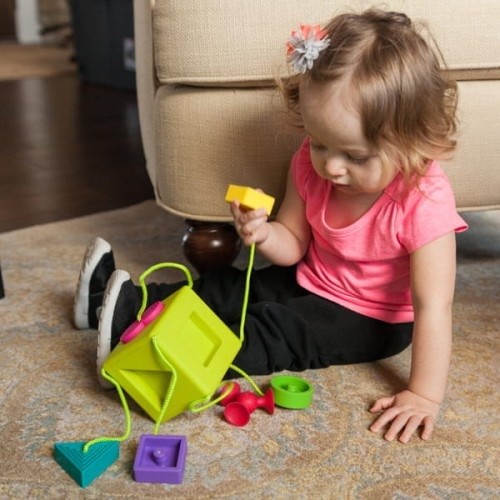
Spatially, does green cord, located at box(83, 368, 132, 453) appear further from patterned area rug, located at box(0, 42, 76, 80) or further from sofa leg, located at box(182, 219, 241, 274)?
patterned area rug, located at box(0, 42, 76, 80)

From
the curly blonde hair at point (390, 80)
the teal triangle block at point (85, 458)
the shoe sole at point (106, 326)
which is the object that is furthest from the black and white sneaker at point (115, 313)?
the curly blonde hair at point (390, 80)

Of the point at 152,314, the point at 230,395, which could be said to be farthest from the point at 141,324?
the point at 230,395

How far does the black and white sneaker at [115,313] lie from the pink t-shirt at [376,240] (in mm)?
222

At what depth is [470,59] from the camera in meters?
0.95

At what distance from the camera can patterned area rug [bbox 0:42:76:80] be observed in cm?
318

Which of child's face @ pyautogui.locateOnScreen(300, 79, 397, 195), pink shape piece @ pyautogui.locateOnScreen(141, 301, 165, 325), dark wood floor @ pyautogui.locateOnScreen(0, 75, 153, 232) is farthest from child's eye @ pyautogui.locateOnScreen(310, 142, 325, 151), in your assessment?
dark wood floor @ pyautogui.locateOnScreen(0, 75, 153, 232)

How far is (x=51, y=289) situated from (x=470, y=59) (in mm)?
662

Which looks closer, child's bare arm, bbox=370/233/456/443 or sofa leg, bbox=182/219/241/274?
child's bare arm, bbox=370/233/456/443

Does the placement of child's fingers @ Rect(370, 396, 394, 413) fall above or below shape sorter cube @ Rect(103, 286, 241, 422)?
below

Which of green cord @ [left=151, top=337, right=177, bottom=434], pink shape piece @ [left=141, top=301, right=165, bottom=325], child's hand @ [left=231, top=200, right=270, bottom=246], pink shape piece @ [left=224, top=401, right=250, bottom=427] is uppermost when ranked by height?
child's hand @ [left=231, top=200, right=270, bottom=246]

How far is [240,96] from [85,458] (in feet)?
1.60

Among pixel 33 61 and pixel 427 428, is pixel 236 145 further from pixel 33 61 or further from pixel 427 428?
pixel 33 61

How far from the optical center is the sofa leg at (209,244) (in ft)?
3.48

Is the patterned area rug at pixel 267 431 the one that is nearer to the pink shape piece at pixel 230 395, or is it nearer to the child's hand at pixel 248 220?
the pink shape piece at pixel 230 395
